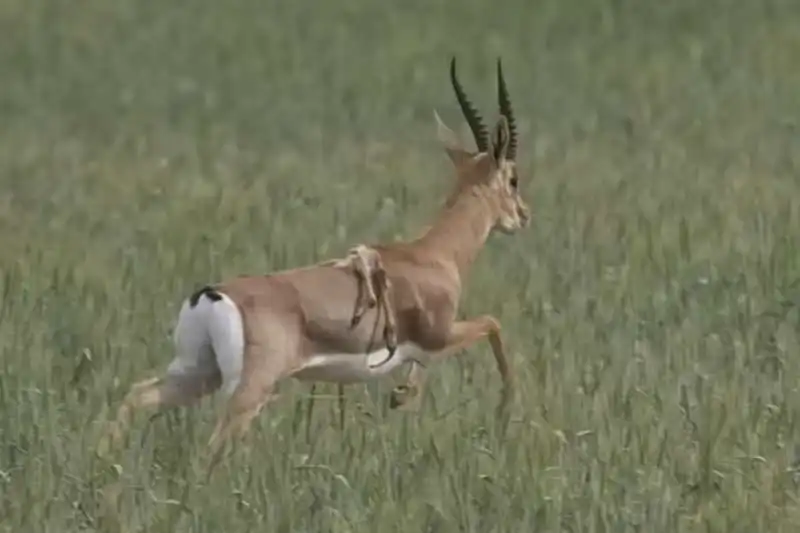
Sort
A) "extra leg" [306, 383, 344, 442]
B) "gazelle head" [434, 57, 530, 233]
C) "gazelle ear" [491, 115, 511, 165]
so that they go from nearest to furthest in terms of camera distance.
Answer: "extra leg" [306, 383, 344, 442] < "gazelle ear" [491, 115, 511, 165] < "gazelle head" [434, 57, 530, 233]

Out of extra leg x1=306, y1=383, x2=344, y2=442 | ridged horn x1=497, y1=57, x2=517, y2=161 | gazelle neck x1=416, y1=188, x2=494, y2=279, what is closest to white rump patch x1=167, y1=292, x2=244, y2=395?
extra leg x1=306, y1=383, x2=344, y2=442

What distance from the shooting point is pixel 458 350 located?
24.2ft

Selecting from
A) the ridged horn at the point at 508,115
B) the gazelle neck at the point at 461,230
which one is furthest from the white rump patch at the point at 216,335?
the ridged horn at the point at 508,115

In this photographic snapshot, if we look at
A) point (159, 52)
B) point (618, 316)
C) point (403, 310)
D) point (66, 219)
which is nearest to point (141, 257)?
point (66, 219)

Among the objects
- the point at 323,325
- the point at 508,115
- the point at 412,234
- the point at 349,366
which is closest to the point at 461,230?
the point at 508,115

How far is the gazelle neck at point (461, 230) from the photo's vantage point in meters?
7.61

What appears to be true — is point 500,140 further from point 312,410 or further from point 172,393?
point 172,393

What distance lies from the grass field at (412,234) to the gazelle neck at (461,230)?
16.0 inches

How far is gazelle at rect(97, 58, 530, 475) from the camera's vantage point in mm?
6457

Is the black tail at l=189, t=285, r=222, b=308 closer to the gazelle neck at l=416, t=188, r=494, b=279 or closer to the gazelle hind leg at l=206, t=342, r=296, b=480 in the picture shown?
the gazelle hind leg at l=206, t=342, r=296, b=480

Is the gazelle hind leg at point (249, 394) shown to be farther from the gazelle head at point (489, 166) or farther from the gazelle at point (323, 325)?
the gazelle head at point (489, 166)

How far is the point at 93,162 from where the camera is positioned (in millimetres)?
13906

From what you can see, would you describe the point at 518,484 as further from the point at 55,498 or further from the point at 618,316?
the point at 618,316

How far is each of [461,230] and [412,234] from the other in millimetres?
3070
